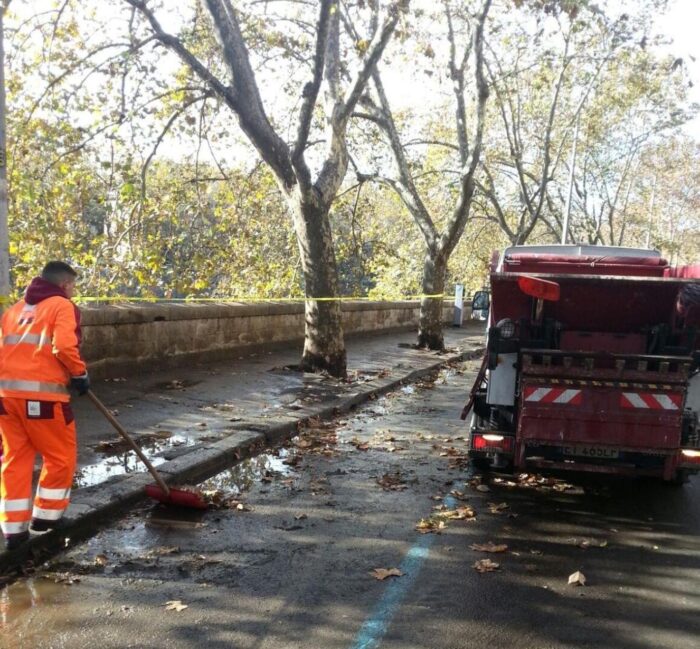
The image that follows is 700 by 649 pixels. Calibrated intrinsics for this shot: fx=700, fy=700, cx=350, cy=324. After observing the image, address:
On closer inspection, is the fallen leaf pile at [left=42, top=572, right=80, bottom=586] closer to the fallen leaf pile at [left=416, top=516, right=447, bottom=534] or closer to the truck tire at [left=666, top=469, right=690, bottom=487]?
the fallen leaf pile at [left=416, top=516, right=447, bottom=534]

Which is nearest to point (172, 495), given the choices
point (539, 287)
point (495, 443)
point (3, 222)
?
point (3, 222)

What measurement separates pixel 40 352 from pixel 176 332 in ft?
24.1

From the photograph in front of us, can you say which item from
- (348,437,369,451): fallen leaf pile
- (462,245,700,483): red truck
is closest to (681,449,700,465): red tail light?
(462,245,700,483): red truck

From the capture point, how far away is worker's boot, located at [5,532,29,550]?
424 cm

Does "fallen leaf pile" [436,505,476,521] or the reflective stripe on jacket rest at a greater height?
the reflective stripe on jacket

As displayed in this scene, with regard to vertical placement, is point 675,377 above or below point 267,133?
below

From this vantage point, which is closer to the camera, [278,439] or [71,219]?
[278,439]

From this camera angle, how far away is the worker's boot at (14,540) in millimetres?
4238

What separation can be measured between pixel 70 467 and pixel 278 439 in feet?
11.9

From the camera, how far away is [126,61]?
34.2ft

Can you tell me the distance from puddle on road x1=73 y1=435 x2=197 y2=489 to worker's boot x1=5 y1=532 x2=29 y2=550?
3.75 feet

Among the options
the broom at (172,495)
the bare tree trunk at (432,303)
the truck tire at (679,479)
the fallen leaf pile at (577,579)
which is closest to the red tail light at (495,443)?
the truck tire at (679,479)

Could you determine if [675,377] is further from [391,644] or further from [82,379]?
[82,379]

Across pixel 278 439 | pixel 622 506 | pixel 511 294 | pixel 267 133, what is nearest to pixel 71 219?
pixel 267 133
